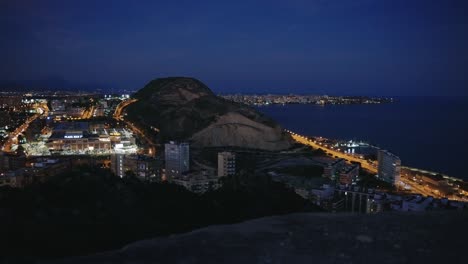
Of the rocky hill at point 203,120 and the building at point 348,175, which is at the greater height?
the rocky hill at point 203,120

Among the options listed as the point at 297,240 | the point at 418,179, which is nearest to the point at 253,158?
the point at 418,179

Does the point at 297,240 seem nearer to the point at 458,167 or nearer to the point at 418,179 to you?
the point at 418,179

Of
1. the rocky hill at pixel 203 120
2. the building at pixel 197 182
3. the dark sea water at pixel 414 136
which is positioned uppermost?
the rocky hill at pixel 203 120

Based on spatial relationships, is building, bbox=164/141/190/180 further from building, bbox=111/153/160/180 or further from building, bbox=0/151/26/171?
building, bbox=0/151/26/171

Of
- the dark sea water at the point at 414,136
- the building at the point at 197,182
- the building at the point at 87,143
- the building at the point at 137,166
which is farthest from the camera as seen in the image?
the dark sea water at the point at 414,136

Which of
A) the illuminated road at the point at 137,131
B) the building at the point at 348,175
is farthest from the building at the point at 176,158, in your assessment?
the building at the point at 348,175

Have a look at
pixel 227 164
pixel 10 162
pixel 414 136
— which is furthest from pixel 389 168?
pixel 414 136

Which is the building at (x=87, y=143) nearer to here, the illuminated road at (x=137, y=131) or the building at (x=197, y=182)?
the illuminated road at (x=137, y=131)
